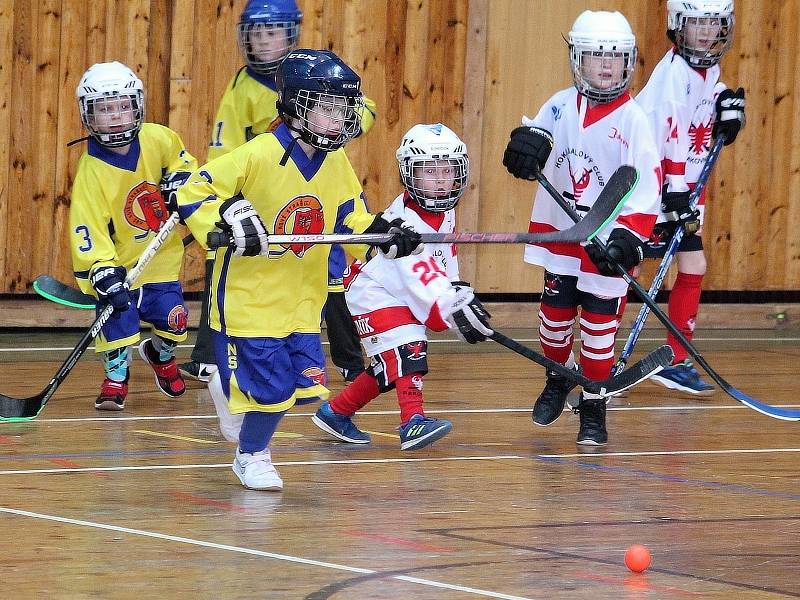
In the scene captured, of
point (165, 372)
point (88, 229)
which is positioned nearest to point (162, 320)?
point (165, 372)

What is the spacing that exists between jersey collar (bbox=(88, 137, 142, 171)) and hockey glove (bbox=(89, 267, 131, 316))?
504 mm

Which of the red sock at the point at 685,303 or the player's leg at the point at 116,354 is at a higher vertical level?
the red sock at the point at 685,303

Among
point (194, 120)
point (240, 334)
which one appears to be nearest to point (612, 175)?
point (240, 334)

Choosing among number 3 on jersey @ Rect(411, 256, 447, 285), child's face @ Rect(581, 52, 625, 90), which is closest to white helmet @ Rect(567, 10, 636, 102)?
child's face @ Rect(581, 52, 625, 90)

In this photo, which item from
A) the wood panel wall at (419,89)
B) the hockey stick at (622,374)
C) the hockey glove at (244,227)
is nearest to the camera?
the hockey glove at (244,227)

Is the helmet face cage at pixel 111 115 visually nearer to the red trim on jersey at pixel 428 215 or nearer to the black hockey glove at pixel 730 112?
the red trim on jersey at pixel 428 215

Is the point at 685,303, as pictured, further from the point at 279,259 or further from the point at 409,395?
the point at 279,259

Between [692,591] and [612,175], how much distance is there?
2.18 m

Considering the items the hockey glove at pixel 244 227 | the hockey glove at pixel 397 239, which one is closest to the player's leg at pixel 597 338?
the hockey glove at pixel 397 239

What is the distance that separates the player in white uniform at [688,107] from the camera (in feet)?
21.9

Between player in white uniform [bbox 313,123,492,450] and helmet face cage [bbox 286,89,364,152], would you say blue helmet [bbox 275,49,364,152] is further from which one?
player in white uniform [bbox 313,123,492,450]

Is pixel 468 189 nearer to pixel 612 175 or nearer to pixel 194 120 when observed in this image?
pixel 194 120

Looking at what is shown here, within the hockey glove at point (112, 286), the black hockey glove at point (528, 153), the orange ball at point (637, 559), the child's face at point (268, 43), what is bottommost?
the orange ball at point (637, 559)

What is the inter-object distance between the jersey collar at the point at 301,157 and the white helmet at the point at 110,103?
1.54 m
